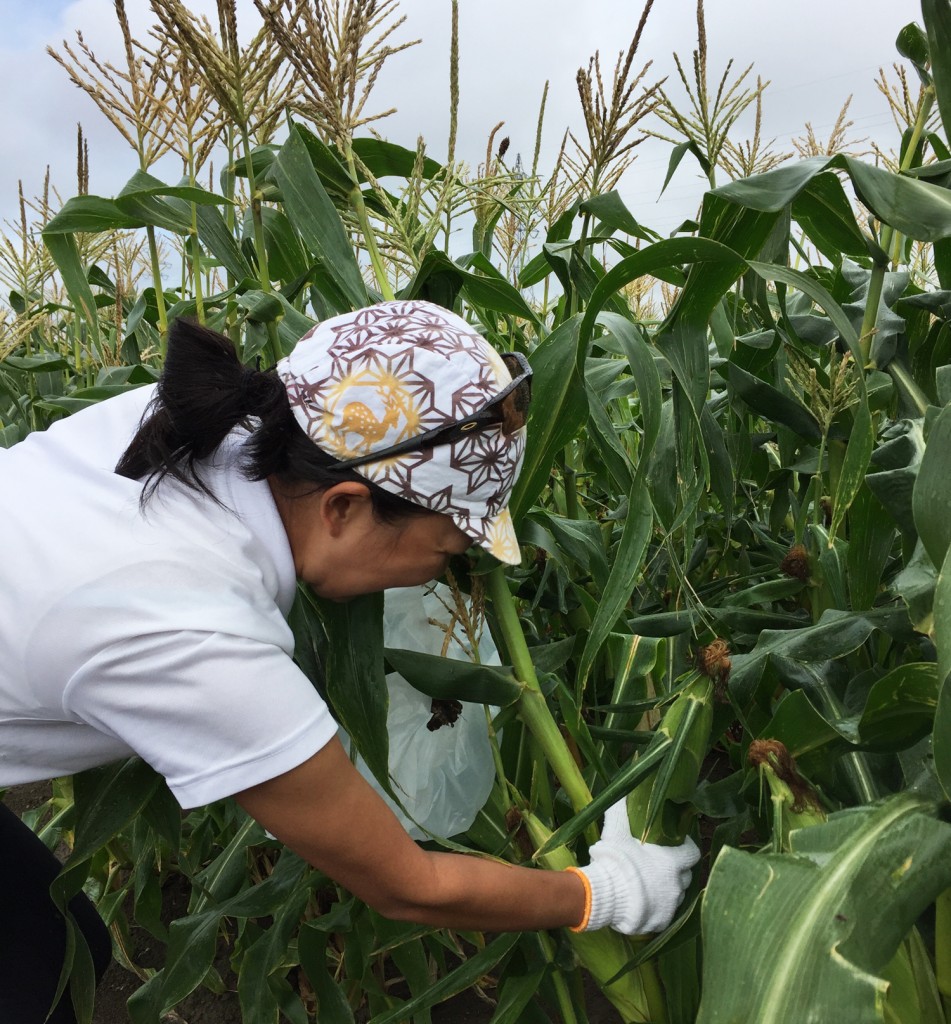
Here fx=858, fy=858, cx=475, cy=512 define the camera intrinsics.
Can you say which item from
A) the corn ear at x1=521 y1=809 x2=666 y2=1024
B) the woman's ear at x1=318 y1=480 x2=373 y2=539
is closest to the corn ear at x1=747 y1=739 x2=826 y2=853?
the corn ear at x1=521 y1=809 x2=666 y2=1024

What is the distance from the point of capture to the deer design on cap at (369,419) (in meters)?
0.89

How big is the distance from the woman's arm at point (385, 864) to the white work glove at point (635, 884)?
0.09 ft

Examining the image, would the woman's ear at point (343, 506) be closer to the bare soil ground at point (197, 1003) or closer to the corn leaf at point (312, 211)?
the corn leaf at point (312, 211)

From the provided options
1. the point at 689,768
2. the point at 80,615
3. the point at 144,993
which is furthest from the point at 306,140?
the point at 144,993

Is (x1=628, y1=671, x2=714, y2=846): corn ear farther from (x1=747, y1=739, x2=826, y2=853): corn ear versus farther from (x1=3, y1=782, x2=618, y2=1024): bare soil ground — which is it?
(x1=3, y1=782, x2=618, y2=1024): bare soil ground

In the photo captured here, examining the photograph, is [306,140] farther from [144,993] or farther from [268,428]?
[144,993]

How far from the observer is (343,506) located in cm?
95

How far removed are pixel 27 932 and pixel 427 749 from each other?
763 mm

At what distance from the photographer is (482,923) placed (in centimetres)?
97

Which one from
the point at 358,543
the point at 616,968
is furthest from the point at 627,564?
the point at 616,968

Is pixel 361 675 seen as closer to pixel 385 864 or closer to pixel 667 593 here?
pixel 385 864

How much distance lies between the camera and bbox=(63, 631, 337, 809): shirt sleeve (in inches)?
31.7

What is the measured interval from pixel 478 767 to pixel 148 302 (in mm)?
1394

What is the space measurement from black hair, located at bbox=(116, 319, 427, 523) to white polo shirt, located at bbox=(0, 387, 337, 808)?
3cm
